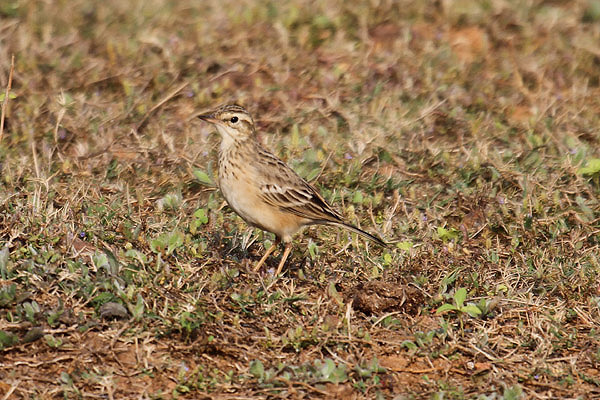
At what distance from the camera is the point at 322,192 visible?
332 inches

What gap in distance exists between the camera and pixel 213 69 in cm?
1052

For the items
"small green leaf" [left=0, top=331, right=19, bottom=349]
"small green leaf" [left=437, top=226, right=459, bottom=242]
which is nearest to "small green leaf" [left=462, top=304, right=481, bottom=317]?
"small green leaf" [left=437, top=226, right=459, bottom=242]

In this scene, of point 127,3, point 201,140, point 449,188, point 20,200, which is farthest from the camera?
point 127,3

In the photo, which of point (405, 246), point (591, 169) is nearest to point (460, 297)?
point (405, 246)

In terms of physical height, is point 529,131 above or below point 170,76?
below

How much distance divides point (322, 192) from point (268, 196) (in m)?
1.45

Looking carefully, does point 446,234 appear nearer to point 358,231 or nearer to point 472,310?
point 358,231

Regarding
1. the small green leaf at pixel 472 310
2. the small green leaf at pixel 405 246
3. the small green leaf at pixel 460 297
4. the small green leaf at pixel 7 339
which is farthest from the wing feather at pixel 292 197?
the small green leaf at pixel 7 339

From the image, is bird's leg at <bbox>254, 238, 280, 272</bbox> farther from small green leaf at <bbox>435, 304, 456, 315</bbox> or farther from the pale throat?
small green leaf at <bbox>435, 304, 456, 315</bbox>

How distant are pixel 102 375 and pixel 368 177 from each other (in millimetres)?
3668

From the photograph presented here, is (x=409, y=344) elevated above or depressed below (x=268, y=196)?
below

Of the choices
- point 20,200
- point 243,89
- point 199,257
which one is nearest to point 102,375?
point 199,257

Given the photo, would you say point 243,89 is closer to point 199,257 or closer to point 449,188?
point 449,188

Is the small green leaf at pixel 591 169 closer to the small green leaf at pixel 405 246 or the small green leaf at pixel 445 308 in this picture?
the small green leaf at pixel 405 246
